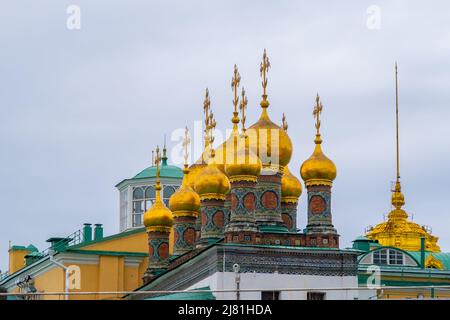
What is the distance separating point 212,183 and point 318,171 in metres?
4.48

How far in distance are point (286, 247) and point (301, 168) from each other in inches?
119

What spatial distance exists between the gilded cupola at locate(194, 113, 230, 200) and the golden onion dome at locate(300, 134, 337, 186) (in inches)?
144

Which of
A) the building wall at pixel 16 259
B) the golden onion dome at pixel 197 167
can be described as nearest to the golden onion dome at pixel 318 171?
the golden onion dome at pixel 197 167

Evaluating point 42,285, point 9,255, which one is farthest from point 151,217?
point 9,255

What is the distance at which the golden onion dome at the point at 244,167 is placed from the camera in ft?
172

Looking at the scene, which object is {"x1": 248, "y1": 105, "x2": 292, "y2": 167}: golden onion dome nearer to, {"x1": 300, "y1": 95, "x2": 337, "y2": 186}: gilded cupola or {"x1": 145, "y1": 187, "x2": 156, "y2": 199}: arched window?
{"x1": 300, "y1": 95, "x2": 337, "y2": 186}: gilded cupola

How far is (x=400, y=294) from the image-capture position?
58.3 m

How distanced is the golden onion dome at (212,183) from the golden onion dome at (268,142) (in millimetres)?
1588

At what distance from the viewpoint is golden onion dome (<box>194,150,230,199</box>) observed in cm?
5553

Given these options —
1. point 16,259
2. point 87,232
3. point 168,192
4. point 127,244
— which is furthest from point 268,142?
point 16,259

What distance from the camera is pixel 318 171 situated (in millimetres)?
52562

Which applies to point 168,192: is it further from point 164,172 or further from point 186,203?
point 186,203

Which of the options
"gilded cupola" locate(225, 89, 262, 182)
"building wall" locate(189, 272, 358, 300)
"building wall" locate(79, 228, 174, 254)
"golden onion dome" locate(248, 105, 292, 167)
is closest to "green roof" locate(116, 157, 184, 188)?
"building wall" locate(79, 228, 174, 254)
